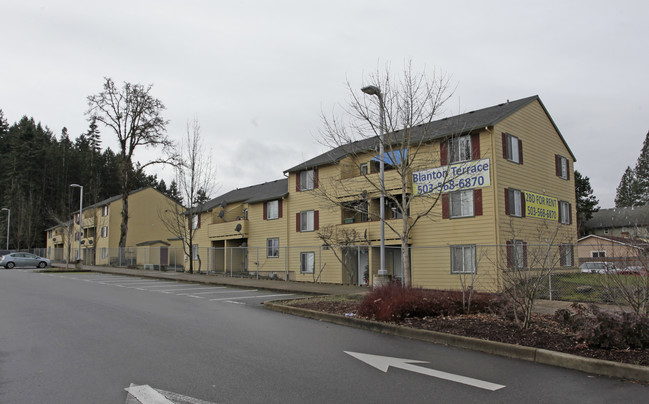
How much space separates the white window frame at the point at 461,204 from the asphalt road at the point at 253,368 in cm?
1359

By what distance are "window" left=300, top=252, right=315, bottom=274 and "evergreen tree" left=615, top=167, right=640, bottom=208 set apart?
62.4 m

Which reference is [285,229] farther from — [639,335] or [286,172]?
[639,335]

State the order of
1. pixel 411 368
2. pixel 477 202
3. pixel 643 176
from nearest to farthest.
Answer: pixel 411 368
pixel 477 202
pixel 643 176

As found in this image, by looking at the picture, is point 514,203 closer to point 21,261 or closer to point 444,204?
point 444,204

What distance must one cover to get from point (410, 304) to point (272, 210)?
951 inches

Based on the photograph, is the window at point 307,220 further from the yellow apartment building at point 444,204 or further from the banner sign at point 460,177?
the banner sign at point 460,177

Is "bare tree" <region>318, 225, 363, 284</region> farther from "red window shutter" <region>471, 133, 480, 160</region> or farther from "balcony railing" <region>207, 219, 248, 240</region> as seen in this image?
"balcony railing" <region>207, 219, 248, 240</region>

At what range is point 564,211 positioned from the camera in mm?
25984

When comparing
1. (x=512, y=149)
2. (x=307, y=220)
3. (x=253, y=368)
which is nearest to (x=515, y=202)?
(x=512, y=149)

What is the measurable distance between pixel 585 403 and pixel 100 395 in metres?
5.30

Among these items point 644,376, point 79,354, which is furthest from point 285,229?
point 644,376

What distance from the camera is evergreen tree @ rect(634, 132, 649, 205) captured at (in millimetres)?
68062

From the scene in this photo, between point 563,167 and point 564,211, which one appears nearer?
point 564,211

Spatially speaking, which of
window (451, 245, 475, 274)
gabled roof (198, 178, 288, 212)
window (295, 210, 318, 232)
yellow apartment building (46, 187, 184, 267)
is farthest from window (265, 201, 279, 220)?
yellow apartment building (46, 187, 184, 267)
